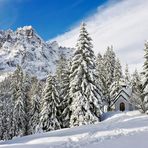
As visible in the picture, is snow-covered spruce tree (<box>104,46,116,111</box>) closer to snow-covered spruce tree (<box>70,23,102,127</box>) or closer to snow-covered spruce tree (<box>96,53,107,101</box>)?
snow-covered spruce tree (<box>96,53,107,101</box>)

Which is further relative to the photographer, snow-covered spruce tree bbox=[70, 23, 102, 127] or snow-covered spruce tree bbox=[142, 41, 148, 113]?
snow-covered spruce tree bbox=[142, 41, 148, 113]

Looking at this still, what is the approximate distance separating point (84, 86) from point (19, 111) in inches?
893

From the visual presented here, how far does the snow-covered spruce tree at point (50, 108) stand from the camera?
140 ft

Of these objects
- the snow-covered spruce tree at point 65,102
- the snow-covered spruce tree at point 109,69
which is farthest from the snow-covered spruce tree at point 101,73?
the snow-covered spruce tree at point 65,102

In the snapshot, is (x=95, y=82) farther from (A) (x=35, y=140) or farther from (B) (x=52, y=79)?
(A) (x=35, y=140)

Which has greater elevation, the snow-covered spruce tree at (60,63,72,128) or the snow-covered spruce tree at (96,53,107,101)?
the snow-covered spruce tree at (96,53,107,101)

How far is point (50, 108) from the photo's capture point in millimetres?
43125

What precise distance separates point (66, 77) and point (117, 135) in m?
25.7

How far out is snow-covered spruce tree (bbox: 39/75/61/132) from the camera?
4253 centimetres

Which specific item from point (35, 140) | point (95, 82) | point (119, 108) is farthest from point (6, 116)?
point (35, 140)

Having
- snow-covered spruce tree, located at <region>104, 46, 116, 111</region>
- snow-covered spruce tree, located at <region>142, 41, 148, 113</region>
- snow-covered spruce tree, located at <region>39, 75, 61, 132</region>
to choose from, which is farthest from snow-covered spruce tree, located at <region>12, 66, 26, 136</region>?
snow-covered spruce tree, located at <region>142, 41, 148, 113</region>

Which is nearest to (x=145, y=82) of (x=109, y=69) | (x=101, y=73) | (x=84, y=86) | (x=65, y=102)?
(x=84, y=86)

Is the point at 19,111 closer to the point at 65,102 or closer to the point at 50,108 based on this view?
the point at 50,108

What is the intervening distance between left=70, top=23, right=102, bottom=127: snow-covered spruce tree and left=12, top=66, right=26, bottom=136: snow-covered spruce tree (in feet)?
67.4
